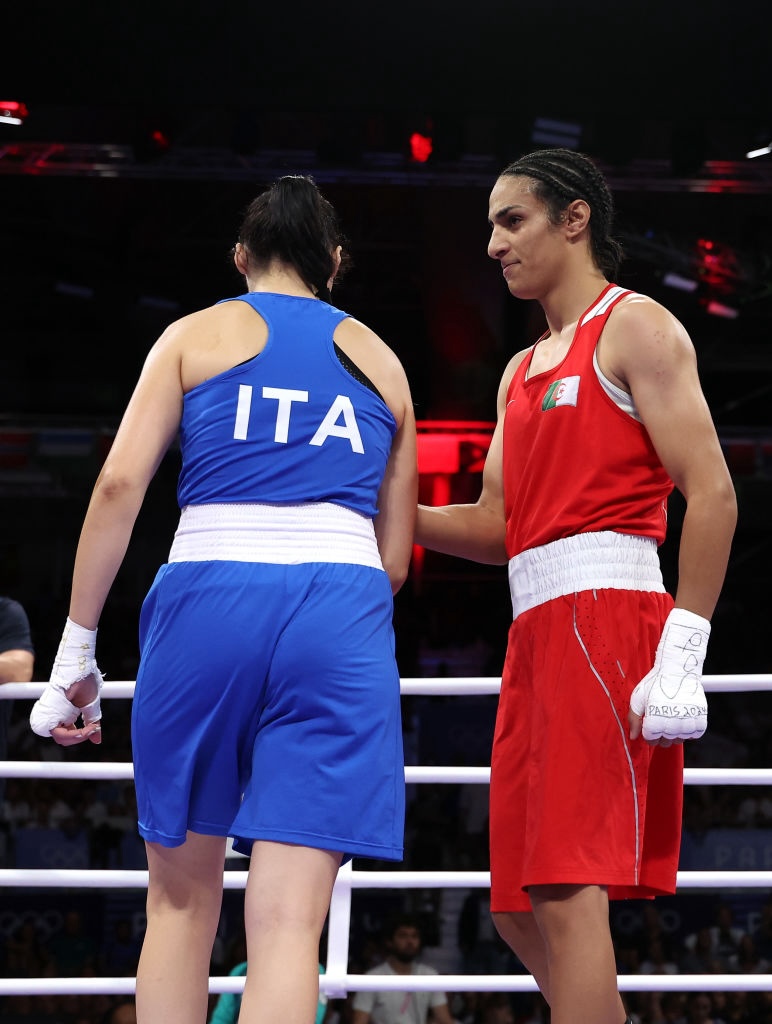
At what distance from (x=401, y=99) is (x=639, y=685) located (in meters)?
4.10

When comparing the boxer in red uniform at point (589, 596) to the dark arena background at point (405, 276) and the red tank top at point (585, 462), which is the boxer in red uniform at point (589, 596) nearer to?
the red tank top at point (585, 462)

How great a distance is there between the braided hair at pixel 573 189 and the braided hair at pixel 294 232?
441 millimetres

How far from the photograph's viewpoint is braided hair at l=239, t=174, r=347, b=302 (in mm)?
2016

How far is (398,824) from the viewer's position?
1.81m

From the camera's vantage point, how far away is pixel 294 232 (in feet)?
6.60

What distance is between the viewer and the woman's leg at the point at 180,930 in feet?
5.78

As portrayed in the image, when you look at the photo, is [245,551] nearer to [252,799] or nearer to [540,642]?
[252,799]

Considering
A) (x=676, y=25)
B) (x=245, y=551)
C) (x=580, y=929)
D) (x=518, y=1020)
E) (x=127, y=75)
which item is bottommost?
(x=518, y=1020)

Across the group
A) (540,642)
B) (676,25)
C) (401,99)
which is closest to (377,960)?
(401,99)

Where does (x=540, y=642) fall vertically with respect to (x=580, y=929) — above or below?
above

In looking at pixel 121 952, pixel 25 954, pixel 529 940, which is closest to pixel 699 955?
pixel 121 952

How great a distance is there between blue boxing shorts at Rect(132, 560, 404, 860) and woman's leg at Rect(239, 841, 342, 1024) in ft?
0.11

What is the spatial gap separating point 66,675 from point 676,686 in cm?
95

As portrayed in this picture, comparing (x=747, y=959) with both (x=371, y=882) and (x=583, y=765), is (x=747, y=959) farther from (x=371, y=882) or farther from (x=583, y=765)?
(x=583, y=765)
